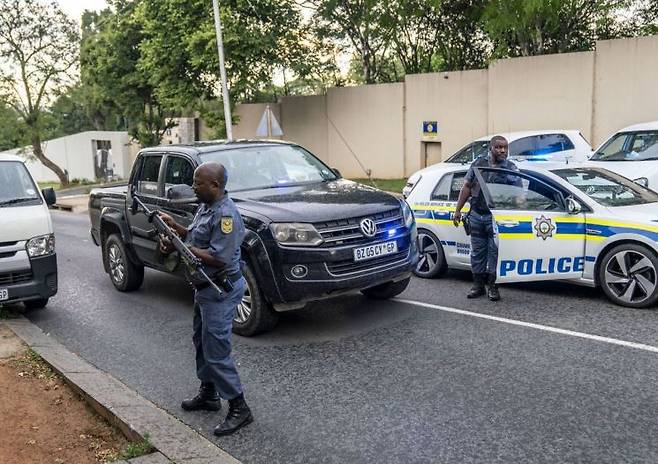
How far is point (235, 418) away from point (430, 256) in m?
4.63

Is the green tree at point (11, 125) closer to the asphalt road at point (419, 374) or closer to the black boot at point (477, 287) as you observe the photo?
the asphalt road at point (419, 374)

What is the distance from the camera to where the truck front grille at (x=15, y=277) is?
7035 mm

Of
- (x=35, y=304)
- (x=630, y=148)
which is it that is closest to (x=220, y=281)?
(x=35, y=304)

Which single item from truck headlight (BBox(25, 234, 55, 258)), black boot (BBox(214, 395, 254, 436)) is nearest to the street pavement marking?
black boot (BBox(214, 395, 254, 436))

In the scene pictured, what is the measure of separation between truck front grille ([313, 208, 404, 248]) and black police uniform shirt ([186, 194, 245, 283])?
5.70 ft

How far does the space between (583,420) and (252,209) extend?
3376mm

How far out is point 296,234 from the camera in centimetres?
593

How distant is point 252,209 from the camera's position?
6223 millimetres

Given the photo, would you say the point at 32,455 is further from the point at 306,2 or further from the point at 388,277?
the point at 306,2

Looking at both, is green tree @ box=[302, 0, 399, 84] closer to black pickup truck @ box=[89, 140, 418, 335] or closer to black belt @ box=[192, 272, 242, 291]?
black pickup truck @ box=[89, 140, 418, 335]

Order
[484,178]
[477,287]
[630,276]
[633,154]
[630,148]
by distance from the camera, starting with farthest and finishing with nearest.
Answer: [630,148] → [633,154] → [484,178] → [477,287] → [630,276]

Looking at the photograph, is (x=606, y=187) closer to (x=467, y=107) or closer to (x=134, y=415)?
(x=134, y=415)

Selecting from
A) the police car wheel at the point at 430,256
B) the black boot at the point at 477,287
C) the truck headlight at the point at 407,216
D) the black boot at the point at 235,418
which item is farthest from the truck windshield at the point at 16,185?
the black boot at the point at 477,287

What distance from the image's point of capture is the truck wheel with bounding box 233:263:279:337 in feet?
20.0
